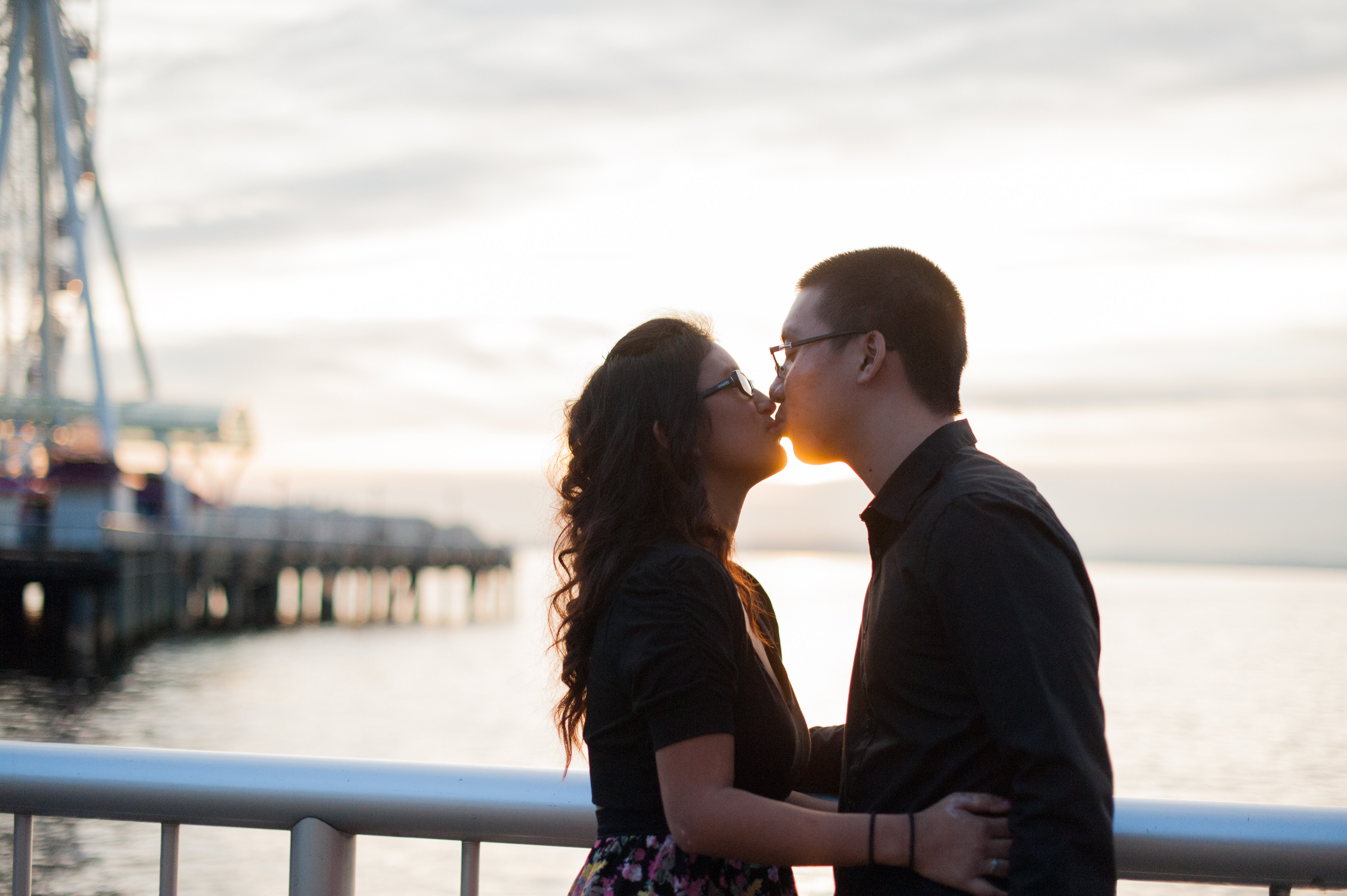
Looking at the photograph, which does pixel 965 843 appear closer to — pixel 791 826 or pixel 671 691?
pixel 791 826

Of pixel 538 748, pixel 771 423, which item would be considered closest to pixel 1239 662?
pixel 538 748

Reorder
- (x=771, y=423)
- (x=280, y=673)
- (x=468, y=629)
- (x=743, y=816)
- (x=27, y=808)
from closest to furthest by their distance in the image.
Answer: (x=743, y=816) → (x=27, y=808) → (x=771, y=423) → (x=280, y=673) → (x=468, y=629)

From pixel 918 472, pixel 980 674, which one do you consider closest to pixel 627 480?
pixel 918 472

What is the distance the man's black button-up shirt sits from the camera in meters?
Answer: 1.58

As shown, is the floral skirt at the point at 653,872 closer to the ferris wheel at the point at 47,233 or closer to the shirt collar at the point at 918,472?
the shirt collar at the point at 918,472

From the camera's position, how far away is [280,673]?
3497 centimetres

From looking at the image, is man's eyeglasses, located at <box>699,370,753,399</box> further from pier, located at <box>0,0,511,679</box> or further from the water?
pier, located at <box>0,0,511,679</box>

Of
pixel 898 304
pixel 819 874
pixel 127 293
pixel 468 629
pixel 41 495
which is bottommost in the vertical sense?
pixel 468 629

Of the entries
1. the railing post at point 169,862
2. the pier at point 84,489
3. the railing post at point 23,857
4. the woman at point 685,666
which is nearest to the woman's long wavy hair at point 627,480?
the woman at point 685,666

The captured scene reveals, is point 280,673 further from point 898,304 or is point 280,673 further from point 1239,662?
point 1239,662

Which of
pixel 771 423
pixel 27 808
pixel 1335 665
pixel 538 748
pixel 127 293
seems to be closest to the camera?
pixel 27 808

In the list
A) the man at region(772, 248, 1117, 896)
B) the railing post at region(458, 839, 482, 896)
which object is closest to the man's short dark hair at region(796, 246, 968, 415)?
the man at region(772, 248, 1117, 896)

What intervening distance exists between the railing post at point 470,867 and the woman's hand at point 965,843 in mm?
712

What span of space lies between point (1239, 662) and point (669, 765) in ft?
200
